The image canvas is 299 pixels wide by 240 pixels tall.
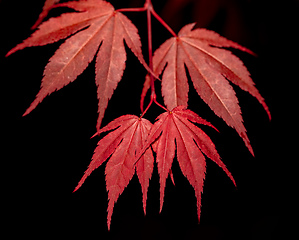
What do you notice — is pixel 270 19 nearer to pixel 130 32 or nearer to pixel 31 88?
pixel 130 32

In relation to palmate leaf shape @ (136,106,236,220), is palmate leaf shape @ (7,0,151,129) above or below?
above

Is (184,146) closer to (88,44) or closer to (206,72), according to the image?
(206,72)

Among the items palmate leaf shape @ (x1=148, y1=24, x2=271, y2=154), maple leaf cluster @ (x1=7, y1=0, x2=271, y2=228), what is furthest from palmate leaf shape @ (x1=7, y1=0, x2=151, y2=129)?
palmate leaf shape @ (x1=148, y1=24, x2=271, y2=154)

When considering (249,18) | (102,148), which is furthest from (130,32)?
(249,18)

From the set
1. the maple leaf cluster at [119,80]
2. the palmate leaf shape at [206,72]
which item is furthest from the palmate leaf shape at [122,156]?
the palmate leaf shape at [206,72]

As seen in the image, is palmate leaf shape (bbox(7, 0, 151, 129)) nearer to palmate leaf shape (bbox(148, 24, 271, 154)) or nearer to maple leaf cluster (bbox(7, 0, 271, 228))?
maple leaf cluster (bbox(7, 0, 271, 228))

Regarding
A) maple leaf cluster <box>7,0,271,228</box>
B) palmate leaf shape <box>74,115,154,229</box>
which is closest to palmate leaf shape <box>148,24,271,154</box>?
maple leaf cluster <box>7,0,271,228</box>
